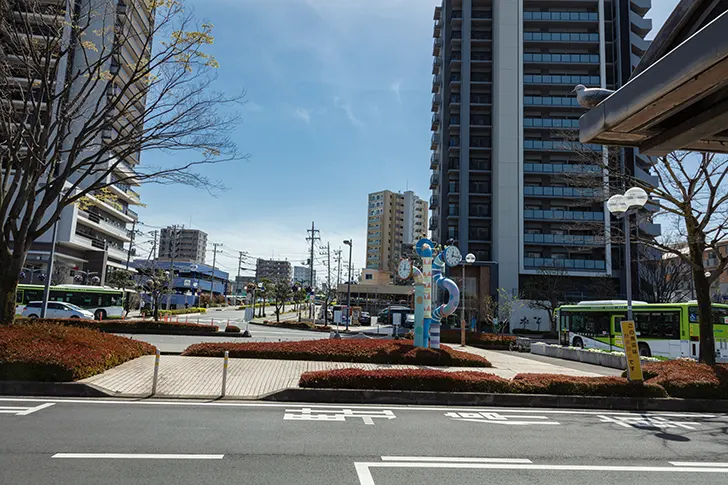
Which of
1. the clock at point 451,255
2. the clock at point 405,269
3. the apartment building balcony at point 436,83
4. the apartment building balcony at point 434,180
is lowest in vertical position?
the clock at point 405,269

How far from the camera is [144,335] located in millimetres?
25000

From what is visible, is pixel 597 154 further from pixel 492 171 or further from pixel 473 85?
pixel 473 85

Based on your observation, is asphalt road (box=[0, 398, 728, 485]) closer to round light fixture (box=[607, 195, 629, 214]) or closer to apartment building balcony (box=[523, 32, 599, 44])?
round light fixture (box=[607, 195, 629, 214])

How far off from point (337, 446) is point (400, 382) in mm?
4216

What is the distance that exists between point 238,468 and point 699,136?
5.53 m

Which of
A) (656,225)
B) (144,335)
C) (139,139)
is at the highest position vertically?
(656,225)

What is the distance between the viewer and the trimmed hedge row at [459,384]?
1048 cm

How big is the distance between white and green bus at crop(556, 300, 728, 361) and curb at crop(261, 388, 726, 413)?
10613 mm

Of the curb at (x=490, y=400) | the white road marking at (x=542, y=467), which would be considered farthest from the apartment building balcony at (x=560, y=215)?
the white road marking at (x=542, y=467)

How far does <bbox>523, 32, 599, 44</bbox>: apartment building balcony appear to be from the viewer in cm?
4912

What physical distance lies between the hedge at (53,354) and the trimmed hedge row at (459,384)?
496 centimetres

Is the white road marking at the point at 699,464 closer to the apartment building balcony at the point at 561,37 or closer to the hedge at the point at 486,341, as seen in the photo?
the hedge at the point at 486,341

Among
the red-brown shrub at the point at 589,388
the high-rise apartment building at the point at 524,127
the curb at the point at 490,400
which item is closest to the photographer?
the curb at the point at 490,400

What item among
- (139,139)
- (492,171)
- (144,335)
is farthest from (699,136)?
(492,171)
